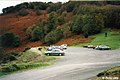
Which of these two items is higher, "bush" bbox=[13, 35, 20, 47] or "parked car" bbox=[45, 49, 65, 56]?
"bush" bbox=[13, 35, 20, 47]

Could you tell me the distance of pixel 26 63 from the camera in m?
31.5

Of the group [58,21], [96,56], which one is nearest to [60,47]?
[96,56]

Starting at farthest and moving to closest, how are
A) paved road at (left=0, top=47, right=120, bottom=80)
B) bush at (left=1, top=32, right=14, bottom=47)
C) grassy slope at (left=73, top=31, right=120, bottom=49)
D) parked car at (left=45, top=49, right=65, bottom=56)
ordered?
bush at (left=1, top=32, right=14, bottom=47) < grassy slope at (left=73, top=31, right=120, bottom=49) < parked car at (left=45, top=49, right=65, bottom=56) < paved road at (left=0, top=47, right=120, bottom=80)

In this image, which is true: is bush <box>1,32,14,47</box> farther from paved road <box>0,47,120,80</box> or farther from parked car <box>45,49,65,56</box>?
paved road <box>0,47,120,80</box>

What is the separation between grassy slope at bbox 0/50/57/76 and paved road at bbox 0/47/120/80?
1137 mm

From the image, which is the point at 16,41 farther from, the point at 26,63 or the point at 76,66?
the point at 76,66

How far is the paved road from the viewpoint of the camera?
26.6 m

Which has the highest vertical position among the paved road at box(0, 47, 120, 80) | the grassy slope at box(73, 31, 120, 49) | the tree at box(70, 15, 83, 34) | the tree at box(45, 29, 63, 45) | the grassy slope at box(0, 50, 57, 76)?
the tree at box(70, 15, 83, 34)

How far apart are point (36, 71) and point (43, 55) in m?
7.67

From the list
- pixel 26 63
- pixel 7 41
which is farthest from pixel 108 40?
pixel 7 41

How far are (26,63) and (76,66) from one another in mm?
4560

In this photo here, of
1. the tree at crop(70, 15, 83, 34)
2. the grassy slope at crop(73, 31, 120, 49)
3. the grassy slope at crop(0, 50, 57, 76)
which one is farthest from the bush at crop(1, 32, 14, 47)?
the grassy slope at crop(73, 31, 120, 49)

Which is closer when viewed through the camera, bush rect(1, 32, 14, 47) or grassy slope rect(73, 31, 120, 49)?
grassy slope rect(73, 31, 120, 49)

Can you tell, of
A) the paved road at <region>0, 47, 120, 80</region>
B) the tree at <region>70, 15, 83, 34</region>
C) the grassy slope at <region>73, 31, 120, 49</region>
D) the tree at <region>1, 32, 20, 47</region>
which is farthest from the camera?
the tree at <region>1, 32, 20, 47</region>
